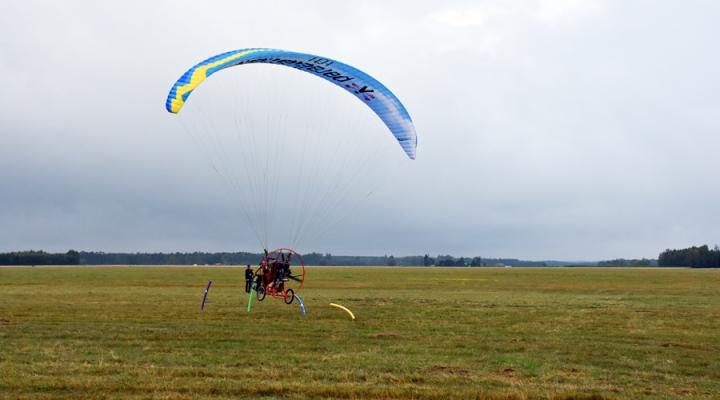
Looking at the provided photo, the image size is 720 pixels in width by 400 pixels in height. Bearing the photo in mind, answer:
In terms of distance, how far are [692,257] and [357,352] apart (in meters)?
161

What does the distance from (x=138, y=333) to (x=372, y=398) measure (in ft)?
31.1

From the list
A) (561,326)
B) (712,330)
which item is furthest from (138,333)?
(712,330)

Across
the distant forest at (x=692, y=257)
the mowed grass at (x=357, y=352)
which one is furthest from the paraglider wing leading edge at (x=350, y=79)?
the distant forest at (x=692, y=257)

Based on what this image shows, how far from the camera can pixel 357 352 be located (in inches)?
575

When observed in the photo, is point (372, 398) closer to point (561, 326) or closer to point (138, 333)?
point (138, 333)

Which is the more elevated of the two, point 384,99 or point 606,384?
point 384,99

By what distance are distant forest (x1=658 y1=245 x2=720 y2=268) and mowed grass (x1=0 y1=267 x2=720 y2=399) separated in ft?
446

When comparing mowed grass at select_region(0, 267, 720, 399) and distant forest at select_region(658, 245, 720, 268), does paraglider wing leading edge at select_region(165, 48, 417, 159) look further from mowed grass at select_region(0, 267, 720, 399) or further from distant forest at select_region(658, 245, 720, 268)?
distant forest at select_region(658, 245, 720, 268)

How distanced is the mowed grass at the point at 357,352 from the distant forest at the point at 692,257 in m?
136

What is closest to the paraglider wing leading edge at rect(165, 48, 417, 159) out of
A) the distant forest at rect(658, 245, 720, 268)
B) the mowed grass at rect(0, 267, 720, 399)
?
the mowed grass at rect(0, 267, 720, 399)

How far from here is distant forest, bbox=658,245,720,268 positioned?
478 feet

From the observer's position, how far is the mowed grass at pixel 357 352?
34.7ft

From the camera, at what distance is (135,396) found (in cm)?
980

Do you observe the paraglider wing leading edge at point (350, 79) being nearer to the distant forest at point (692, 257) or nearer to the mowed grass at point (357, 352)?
the mowed grass at point (357, 352)
